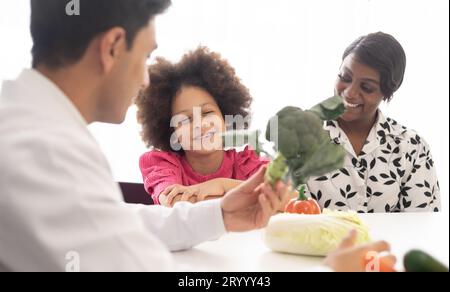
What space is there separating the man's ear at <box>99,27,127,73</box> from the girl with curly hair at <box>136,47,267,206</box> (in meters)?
0.95

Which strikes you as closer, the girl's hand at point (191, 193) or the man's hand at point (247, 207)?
the man's hand at point (247, 207)

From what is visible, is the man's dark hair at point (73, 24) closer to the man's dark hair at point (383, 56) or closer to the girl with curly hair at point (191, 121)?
the girl with curly hair at point (191, 121)

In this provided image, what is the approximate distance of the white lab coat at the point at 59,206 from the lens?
729 mm

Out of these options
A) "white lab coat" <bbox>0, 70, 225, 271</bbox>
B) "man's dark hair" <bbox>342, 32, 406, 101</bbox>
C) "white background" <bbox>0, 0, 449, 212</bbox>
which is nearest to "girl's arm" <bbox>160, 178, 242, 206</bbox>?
"man's dark hair" <bbox>342, 32, 406, 101</bbox>

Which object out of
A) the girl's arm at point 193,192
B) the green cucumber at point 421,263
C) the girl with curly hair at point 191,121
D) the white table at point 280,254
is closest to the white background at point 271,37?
the girl with curly hair at point 191,121

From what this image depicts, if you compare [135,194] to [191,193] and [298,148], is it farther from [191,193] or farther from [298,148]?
[298,148]

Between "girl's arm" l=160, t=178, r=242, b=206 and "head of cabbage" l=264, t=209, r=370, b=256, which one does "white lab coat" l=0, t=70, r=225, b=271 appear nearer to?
"head of cabbage" l=264, t=209, r=370, b=256

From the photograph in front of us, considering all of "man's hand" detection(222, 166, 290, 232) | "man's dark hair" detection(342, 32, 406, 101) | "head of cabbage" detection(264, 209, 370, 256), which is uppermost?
"man's dark hair" detection(342, 32, 406, 101)

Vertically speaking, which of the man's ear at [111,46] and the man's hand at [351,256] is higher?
the man's ear at [111,46]

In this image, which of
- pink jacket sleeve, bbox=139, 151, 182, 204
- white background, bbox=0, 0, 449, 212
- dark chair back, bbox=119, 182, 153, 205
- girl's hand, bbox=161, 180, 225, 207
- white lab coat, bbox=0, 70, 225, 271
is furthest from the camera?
white background, bbox=0, 0, 449, 212

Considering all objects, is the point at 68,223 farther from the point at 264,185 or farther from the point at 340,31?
the point at 340,31

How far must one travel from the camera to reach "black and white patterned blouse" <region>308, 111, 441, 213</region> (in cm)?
206

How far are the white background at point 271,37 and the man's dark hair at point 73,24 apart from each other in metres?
1.98

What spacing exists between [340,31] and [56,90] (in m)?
2.41
